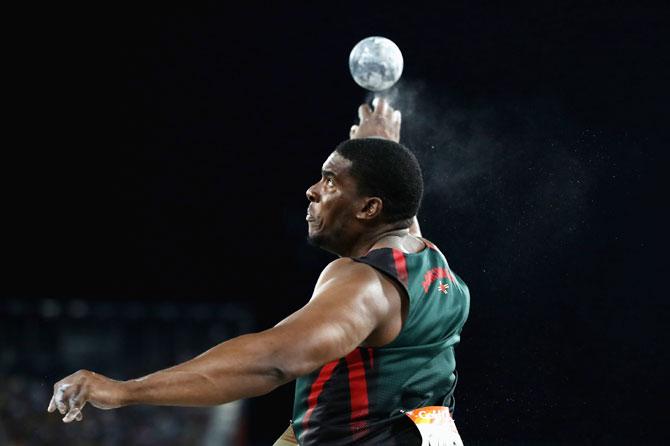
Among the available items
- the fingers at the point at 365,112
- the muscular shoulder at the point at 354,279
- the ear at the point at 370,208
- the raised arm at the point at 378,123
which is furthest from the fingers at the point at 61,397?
the fingers at the point at 365,112

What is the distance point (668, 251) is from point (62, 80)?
40.0 ft

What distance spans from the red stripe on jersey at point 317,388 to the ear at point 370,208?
0.64 metres

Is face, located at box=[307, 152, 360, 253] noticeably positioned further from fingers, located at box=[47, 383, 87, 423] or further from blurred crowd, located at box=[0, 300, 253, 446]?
blurred crowd, located at box=[0, 300, 253, 446]

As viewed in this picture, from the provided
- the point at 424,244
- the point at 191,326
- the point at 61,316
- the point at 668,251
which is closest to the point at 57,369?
the point at 61,316

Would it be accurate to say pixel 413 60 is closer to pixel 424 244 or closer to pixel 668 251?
pixel 668 251

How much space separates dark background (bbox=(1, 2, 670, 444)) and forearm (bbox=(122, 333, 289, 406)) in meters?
3.59

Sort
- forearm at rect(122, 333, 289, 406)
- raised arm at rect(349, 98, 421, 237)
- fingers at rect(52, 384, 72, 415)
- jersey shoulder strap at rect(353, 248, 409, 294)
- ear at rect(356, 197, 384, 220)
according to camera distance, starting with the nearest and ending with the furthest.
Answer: fingers at rect(52, 384, 72, 415) → forearm at rect(122, 333, 289, 406) → jersey shoulder strap at rect(353, 248, 409, 294) → ear at rect(356, 197, 384, 220) → raised arm at rect(349, 98, 421, 237)

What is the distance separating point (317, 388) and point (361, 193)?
801mm

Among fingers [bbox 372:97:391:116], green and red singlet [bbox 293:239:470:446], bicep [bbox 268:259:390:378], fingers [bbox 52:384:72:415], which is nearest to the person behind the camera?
fingers [bbox 52:384:72:415]

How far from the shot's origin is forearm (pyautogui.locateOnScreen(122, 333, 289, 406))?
292cm

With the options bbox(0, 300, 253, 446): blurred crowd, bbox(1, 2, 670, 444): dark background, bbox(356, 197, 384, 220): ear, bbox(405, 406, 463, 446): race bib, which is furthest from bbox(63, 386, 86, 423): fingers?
bbox(0, 300, 253, 446): blurred crowd

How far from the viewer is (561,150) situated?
693 centimetres

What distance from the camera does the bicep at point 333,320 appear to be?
308cm

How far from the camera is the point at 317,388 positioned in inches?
151
